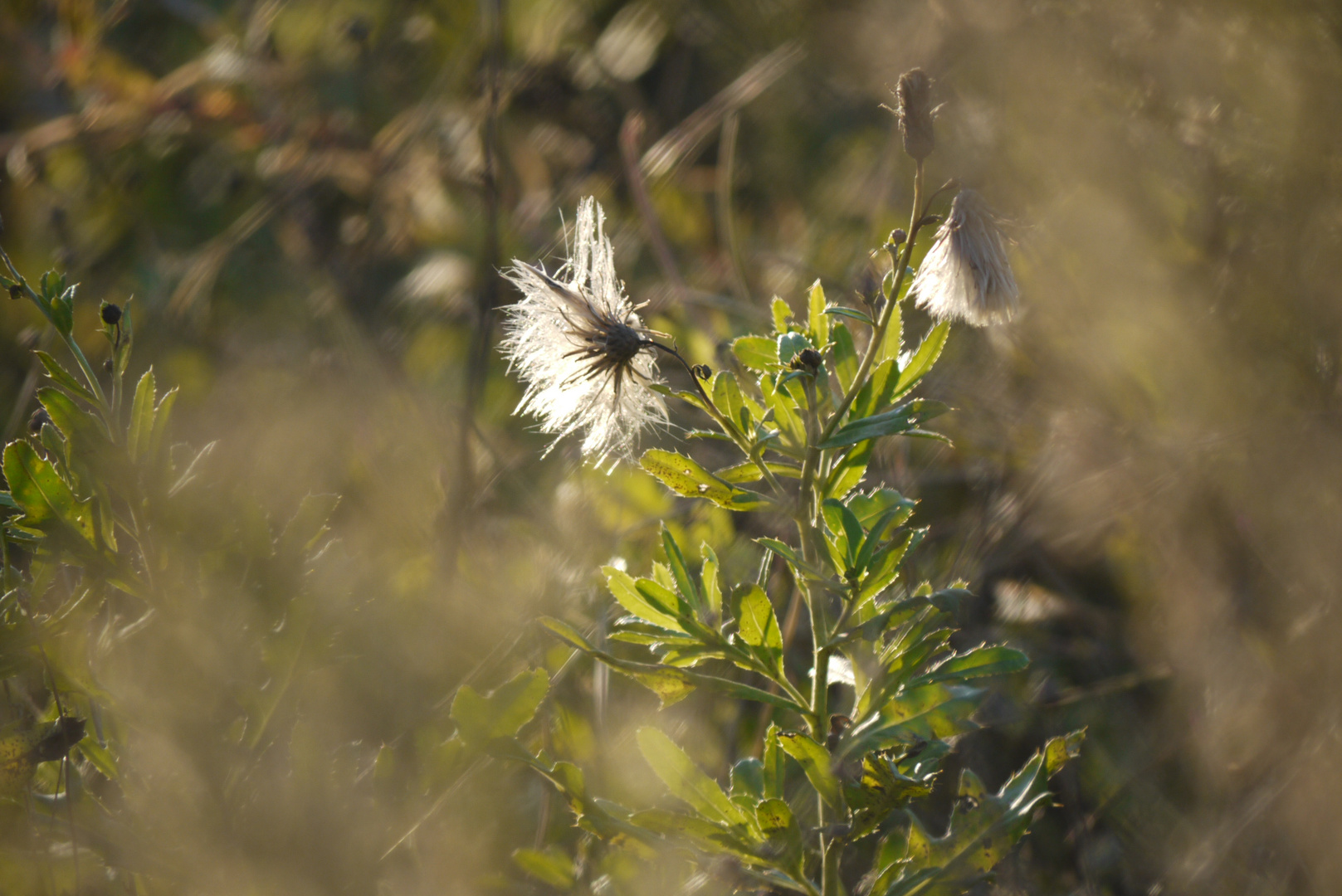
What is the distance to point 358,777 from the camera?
804 millimetres

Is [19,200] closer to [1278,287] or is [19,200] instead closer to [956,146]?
[956,146]

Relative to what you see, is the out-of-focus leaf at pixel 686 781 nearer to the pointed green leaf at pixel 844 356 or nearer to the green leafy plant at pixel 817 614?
the green leafy plant at pixel 817 614

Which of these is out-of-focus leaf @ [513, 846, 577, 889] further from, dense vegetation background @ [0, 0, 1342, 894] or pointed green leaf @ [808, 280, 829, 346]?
pointed green leaf @ [808, 280, 829, 346]

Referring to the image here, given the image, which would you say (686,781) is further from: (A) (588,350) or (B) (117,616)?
(B) (117,616)

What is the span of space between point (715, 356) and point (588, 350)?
409 millimetres

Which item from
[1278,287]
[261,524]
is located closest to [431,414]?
[261,524]

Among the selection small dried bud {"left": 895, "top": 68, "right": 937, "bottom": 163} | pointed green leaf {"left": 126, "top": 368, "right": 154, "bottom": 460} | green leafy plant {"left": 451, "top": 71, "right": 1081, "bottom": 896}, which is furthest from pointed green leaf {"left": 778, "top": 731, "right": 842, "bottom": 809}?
pointed green leaf {"left": 126, "top": 368, "right": 154, "bottom": 460}

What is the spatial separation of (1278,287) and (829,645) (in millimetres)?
763

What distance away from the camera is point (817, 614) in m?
0.58

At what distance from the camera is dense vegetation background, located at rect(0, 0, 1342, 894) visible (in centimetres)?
75

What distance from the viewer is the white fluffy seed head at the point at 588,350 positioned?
0.65 m

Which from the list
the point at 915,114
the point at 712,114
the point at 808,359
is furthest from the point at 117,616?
the point at 712,114

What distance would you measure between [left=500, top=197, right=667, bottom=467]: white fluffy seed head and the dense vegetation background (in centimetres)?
25

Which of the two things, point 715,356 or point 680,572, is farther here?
point 715,356
